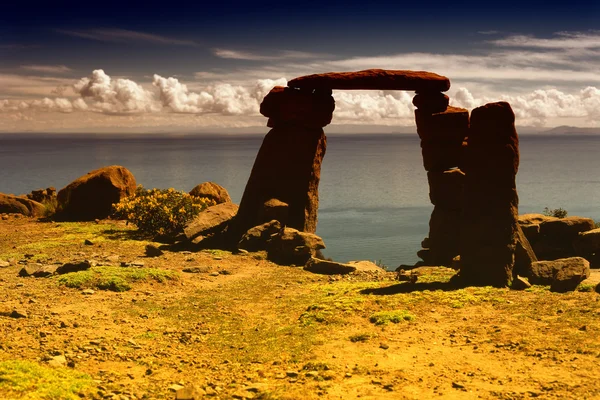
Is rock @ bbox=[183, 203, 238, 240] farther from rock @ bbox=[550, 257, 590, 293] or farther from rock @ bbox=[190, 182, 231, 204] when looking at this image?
rock @ bbox=[550, 257, 590, 293]

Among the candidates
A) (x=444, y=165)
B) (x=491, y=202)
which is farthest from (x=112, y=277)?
(x=444, y=165)

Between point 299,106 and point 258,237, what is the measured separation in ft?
18.5

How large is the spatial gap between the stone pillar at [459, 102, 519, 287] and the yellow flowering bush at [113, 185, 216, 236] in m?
13.5

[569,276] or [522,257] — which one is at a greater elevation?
[522,257]

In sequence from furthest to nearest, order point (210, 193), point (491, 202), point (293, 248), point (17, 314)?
point (210, 193), point (293, 248), point (491, 202), point (17, 314)

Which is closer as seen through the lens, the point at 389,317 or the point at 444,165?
the point at 389,317

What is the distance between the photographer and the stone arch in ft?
56.0

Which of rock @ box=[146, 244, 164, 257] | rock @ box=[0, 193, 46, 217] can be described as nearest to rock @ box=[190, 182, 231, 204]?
rock @ box=[0, 193, 46, 217]

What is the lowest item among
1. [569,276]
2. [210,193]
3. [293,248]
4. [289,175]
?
[293,248]

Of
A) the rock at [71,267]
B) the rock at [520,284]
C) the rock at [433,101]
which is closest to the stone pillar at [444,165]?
the rock at [433,101]

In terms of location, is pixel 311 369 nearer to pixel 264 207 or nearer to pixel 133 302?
pixel 133 302

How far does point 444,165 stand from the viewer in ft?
76.8

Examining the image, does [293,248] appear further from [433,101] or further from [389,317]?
[389,317]

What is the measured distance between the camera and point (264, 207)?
79.0ft
